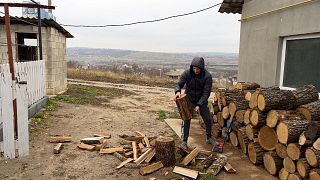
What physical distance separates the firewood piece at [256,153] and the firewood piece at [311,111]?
1.01 m

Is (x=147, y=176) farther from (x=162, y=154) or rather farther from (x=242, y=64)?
(x=242, y=64)

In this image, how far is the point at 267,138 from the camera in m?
5.54

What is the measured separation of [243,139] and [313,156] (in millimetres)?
1879

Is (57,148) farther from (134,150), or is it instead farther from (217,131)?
(217,131)

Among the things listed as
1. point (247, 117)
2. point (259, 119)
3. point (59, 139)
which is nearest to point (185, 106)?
point (247, 117)

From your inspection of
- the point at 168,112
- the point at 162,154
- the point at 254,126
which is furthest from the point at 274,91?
the point at 168,112

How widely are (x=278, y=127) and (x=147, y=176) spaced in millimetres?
2349

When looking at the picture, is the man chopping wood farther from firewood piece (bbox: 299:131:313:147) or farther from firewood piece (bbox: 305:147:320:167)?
firewood piece (bbox: 305:147:320:167)

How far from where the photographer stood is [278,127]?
5203 mm

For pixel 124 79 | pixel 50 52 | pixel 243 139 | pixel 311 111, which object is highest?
pixel 50 52

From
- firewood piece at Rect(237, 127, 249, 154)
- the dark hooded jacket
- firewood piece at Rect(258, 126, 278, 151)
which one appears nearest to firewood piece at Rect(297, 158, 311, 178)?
firewood piece at Rect(258, 126, 278, 151)

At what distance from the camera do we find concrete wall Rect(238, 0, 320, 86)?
6384 mm

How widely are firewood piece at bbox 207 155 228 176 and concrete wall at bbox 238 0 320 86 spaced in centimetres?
284

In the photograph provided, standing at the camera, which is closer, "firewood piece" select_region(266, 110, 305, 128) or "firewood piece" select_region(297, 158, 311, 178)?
"firewood piece" select_region(297, 158, 311, 178)
